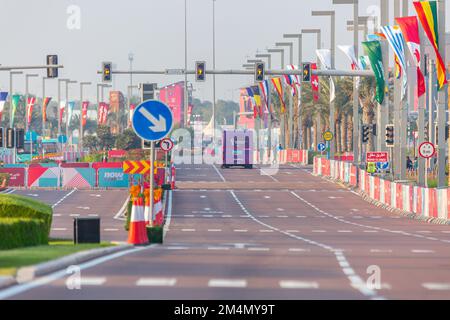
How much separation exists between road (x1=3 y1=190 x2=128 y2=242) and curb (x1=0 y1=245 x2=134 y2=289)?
44.3 ft

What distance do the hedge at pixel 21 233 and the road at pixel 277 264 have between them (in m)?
2.27

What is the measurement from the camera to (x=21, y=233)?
24125 mm

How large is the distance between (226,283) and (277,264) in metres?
4.49

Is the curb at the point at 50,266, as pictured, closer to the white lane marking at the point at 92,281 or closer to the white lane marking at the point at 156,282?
the white lane marking at the point at 92,281

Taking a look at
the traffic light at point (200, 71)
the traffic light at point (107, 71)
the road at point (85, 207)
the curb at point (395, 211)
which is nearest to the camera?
the road at point (85, 207)

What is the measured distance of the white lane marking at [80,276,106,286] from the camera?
15.4m

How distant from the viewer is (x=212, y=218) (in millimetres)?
50812

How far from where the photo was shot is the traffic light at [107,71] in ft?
200

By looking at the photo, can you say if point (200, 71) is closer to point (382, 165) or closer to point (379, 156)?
point (379, 156)

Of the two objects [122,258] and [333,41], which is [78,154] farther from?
[122,258]

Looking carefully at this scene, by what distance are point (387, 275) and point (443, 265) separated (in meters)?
2.95

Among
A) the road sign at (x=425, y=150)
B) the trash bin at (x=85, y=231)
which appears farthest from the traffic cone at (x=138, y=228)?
the road sign at (x=425, y=150)

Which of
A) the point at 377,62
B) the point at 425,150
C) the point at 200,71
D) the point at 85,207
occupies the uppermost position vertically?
the point at 377,62

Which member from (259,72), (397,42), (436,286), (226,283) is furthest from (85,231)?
(259,72)
